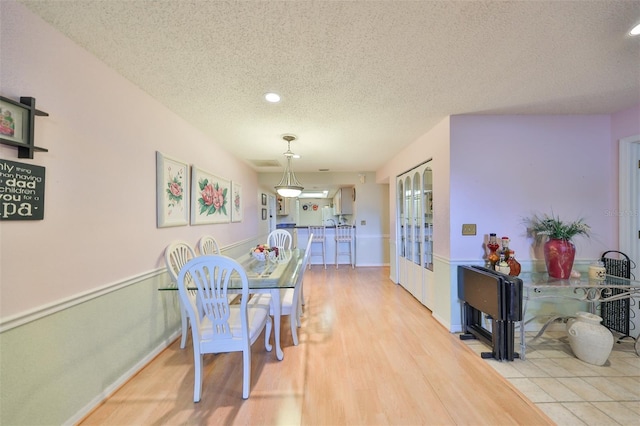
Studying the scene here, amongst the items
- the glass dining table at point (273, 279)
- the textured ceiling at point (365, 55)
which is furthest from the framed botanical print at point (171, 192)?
the glass dining table at point (273, 279)

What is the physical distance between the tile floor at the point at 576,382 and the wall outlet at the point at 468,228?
1080 millimetres

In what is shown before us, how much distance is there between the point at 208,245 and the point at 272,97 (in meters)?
1.98

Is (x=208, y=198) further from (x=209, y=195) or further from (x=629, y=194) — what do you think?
(x=629, y=194)

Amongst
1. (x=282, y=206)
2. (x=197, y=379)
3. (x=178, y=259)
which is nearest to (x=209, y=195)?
(x=178, y=259)

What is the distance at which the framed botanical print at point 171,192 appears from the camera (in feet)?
7.43

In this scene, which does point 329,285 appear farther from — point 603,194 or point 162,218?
point 603,194

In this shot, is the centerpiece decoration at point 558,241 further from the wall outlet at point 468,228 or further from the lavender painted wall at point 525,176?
the wall outlet at point 468,228

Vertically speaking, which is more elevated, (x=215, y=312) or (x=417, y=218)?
(x=417, y=218)

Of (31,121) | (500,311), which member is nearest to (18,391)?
(31,121)

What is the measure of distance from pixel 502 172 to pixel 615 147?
1.17 metres

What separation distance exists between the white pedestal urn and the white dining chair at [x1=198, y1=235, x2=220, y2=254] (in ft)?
12.0

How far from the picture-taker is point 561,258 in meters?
2.35

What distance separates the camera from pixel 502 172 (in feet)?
8.69

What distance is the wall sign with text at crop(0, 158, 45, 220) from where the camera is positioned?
3.77 ft
